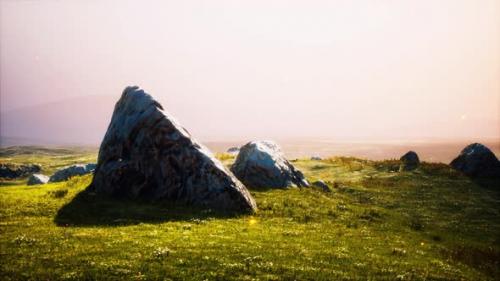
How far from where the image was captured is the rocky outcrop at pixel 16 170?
160137 mm

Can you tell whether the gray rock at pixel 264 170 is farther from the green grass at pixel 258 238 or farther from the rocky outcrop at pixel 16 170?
the rocky outcrop at pixel 16 170

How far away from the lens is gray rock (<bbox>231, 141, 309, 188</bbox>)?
46750 millimetres

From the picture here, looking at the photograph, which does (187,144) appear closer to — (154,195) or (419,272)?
(154,195)

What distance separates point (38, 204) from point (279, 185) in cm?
2399

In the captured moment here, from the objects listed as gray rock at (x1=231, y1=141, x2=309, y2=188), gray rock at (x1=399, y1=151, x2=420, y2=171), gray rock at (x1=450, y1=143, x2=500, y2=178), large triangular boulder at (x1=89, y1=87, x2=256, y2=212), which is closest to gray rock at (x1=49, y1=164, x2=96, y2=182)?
large triangular boulder at (x1=89, y1=87, x2=256, y2=212)

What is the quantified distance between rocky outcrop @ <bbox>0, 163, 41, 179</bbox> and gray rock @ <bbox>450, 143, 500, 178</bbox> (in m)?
156

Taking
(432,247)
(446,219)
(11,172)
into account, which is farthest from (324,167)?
(11,172)

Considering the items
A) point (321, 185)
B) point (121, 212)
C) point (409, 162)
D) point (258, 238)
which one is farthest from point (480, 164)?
point (121, 212)

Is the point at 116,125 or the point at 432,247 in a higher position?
the point at 116,125

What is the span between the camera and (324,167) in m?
67.0

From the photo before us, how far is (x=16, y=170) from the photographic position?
166m

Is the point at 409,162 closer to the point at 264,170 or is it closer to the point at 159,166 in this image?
the point at 264,170

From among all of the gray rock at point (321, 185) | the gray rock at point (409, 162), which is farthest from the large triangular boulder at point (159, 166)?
the gray rock at point (409, 162)

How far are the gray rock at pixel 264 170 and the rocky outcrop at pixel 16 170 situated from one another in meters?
142
